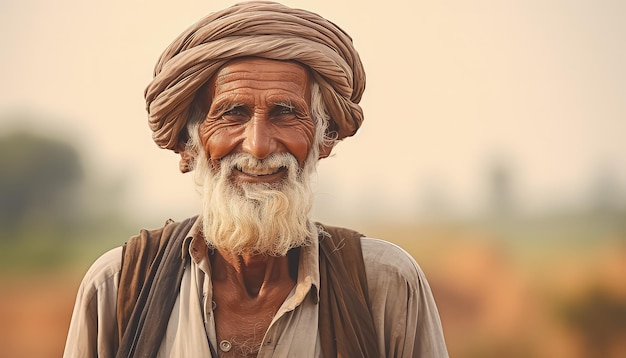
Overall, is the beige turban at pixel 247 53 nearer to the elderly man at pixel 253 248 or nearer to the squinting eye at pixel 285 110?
the elderly man at pixel 253 248

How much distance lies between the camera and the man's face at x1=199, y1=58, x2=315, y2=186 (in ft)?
7.19

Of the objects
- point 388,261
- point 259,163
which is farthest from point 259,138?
point 388,261

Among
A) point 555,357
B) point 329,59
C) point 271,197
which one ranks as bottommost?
point 555,357

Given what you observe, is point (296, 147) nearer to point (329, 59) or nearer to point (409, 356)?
point (329, 59)

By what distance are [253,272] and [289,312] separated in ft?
0.62

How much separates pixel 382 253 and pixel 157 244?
641 millimetres

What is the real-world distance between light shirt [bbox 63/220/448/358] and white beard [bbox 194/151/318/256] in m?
0.09

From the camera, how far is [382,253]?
2365 mm

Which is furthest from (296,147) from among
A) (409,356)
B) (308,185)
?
(409,356)

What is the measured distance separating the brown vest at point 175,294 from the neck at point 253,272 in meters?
0.11

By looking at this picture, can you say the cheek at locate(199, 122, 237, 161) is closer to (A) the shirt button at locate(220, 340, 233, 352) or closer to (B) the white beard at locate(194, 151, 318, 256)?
(B) the white beard at locate(194, 151, 318, 256)

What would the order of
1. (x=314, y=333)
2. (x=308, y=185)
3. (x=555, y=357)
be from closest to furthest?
(x=314, y=333) < (x=308, y=185) < (x=555, y=357)

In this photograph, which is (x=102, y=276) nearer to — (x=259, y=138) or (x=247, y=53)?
(x=259, y=138)

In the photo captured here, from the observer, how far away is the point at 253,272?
2332 mm
